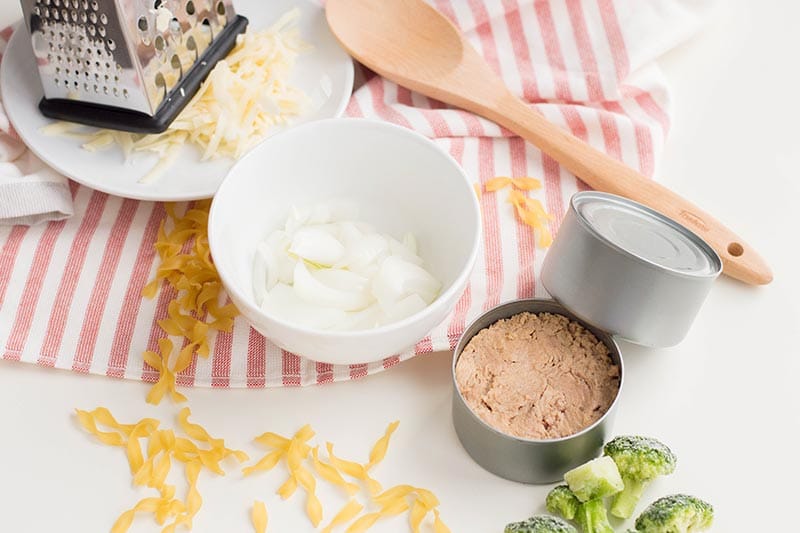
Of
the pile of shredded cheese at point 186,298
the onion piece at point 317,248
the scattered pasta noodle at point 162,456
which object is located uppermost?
the onion piece at point 317,248

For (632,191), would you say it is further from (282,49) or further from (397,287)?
(282,49)

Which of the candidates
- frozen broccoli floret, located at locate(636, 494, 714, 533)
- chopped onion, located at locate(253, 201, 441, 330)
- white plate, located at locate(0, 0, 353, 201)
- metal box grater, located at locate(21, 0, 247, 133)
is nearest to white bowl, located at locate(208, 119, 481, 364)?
chopped onion, located at locate(253, 201, 441, 330)

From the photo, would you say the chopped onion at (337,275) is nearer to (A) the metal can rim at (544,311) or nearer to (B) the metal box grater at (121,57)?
(A) the metal can rim at (544,311)

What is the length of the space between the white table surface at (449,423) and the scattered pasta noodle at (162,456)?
19mm

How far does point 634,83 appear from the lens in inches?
81.1

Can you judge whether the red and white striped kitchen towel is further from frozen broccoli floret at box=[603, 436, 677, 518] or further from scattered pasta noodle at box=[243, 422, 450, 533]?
frozen broccoli floret at box=[603, 436, 677, 518]

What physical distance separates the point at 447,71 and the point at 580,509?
3.16 feet

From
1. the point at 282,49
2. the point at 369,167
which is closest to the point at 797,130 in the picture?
the point at 369,167

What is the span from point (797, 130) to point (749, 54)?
0.82ft

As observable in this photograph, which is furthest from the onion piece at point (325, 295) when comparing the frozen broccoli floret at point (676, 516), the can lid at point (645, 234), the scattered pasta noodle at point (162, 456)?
the frozen broccoli floret at point (676, 516)

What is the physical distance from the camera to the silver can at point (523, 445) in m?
1.42

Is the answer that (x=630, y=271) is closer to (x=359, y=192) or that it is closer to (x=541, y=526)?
(x=541, y=526)

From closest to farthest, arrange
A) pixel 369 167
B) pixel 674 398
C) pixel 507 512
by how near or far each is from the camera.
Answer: pixel 507 512 → pixel 674 398 → pixel 369 167

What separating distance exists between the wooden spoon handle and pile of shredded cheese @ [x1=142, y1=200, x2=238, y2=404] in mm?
635
